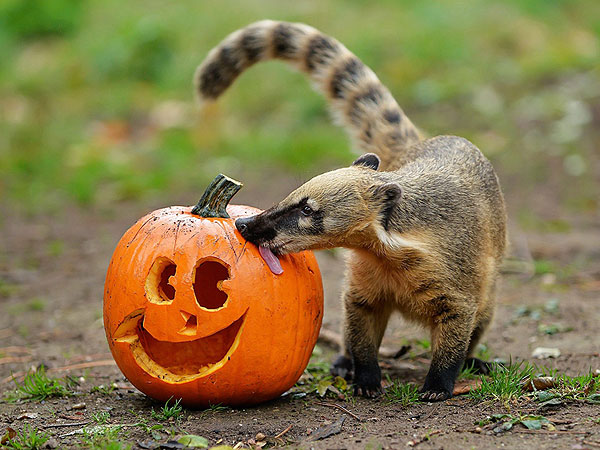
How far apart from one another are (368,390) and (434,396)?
0.42 m

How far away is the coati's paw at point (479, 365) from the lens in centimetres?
535

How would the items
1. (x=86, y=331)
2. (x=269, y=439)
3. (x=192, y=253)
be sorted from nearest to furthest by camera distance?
(x=269, y=439) → (x=192, y=253) → (x=86, y=331)

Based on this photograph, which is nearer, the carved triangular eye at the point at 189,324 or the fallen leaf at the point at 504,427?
the fallen leaf at the point at 504,427

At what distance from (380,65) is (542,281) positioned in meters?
7.18

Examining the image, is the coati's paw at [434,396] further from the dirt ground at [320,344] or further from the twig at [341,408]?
the twig at [341,408]

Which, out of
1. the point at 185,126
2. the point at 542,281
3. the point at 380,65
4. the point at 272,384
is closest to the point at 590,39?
the point at 380,65

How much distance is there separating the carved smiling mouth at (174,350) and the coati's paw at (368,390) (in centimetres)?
93

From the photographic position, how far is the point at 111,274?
14.8 ft

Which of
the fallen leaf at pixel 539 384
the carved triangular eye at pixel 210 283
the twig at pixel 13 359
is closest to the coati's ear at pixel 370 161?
the carved triangular eye at pixel 210 283

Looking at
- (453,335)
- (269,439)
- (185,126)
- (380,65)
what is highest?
(380,65)

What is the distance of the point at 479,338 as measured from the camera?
5.50 metres

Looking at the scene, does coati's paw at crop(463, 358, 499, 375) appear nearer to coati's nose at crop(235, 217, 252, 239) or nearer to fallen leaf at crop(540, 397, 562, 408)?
fallen leaf at crop(540, 397, 562, 408)

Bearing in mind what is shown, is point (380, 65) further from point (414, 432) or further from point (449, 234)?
point (414, 432)

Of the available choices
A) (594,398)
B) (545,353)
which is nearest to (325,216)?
(594,398)
